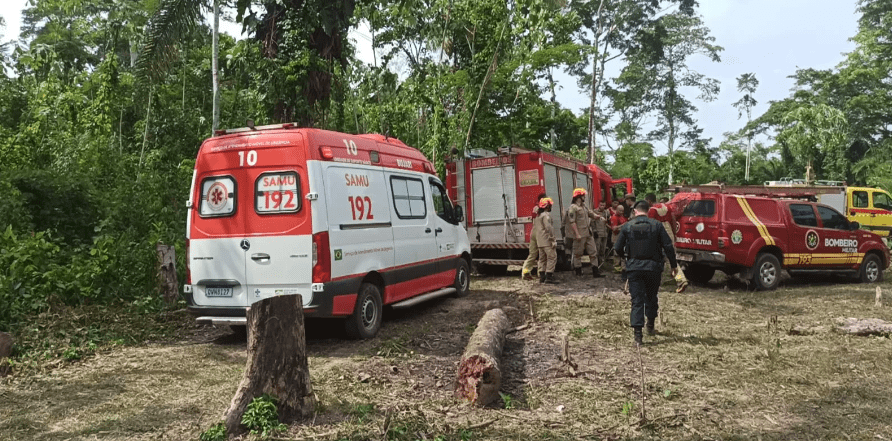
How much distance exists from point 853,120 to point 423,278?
42713mm

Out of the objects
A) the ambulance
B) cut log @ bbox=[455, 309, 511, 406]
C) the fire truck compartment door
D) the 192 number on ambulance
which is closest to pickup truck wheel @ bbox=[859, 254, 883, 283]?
the fire truck compartment door

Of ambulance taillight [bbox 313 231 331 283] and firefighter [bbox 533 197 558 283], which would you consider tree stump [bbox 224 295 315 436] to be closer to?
ambulance taillight [bbox 313 231 331 283]

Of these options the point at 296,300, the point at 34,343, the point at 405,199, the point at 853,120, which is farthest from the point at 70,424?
the point at 853,120

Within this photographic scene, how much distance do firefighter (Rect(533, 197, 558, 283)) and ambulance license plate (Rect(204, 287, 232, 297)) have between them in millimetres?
6571

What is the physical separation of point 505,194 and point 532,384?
806 cm

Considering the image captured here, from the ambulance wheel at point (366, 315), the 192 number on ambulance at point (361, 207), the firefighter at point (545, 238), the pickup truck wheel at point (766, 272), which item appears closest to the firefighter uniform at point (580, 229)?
the firefighter at point (545, 238)

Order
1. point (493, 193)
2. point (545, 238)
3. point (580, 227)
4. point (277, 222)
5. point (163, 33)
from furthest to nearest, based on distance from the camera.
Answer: point (493, 193) < point (580, 227) < point (545, 238) < point (163, 33) < point (277, 222)

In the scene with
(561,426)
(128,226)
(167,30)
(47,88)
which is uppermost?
(47,88)

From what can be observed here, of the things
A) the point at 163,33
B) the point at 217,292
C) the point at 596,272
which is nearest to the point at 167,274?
the point at 217,292

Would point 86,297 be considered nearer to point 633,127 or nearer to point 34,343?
point 34,343

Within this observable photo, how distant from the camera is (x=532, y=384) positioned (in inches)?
224

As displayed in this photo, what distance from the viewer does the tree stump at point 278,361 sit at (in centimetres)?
462

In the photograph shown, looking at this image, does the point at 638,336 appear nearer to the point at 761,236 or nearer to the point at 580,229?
the point at 761,236

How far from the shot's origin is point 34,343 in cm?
694
